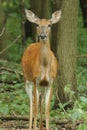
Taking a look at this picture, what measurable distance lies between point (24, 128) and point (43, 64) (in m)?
1.17

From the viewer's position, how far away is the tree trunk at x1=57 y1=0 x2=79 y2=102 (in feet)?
33.9

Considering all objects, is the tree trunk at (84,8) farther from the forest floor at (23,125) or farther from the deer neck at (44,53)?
the deer neck at (44,53)

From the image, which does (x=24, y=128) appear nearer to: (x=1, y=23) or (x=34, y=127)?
(x=34, y=127)

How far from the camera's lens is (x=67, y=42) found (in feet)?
34.0

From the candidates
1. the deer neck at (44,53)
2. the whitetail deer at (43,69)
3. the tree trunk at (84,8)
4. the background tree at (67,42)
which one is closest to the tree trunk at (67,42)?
the background tree at (67,42)

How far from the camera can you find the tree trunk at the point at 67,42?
10.3m

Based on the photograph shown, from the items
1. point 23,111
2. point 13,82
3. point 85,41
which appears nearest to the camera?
point 23,111

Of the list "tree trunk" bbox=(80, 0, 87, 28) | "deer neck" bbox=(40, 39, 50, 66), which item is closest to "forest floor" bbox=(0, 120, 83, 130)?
"deer neck" bbox=(40, 39, 50, 66)

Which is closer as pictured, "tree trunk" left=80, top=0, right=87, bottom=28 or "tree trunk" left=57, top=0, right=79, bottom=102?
"tree trunk" left=57, top=0, right=79, bottom=102

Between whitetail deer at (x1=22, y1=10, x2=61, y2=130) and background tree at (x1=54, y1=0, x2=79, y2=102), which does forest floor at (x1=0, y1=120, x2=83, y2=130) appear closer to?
whitetail deer at (x1=22, y1=10, x2=61, y2=130)

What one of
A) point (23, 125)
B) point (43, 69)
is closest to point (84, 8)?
point (23, 125)

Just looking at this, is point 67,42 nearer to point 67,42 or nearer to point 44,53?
point 67,42

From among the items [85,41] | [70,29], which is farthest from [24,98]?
[85,41]

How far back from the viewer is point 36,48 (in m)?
9.46
